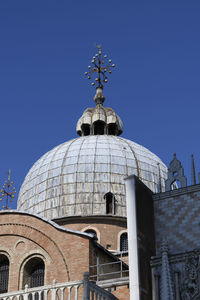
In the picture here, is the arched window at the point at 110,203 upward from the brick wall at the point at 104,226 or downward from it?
upward

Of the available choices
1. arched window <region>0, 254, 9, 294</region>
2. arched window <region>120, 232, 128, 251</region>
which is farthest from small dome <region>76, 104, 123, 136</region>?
arched window <region>0, 254, 9, 294</region>

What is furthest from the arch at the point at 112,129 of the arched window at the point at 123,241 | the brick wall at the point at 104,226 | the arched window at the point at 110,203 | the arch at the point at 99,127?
the arched window at the point at 123,241

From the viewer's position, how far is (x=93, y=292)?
2011 centimetres

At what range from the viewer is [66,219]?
3631 cm

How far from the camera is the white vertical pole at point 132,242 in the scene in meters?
20.5

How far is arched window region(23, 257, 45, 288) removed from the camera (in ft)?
83.0

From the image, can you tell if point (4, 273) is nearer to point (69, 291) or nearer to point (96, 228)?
point (69, 291)

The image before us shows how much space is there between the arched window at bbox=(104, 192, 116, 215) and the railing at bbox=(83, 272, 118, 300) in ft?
49.5

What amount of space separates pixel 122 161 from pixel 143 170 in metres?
1.37

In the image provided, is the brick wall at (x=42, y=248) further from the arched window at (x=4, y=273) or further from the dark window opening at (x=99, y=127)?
the dark window opening at (x=99, y=127)

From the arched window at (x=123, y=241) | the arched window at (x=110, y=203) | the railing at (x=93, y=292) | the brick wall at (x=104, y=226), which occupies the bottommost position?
the railing at (x=93, y=292)

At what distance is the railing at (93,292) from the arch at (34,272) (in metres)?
4.63

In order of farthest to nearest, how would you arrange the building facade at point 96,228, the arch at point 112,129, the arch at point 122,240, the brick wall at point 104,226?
the arch at point 112,129 → the arch at point 122,240 → the brick wall at point 104,226 → the building facade at point 96,228

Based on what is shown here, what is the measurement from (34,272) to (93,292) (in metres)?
5.96
